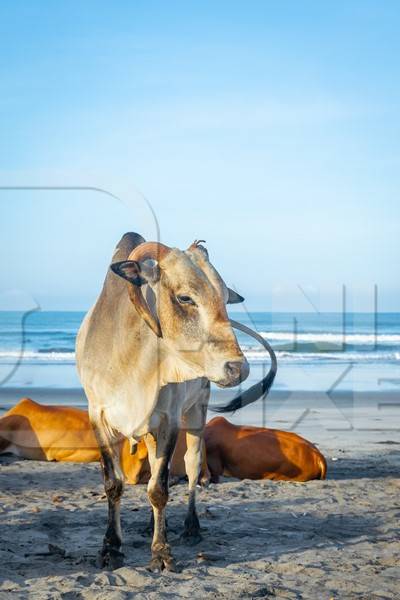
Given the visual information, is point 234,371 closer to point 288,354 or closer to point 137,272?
point 137,272

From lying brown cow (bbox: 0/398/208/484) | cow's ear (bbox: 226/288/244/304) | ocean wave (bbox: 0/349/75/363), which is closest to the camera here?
cow's ear (bbox: 226/288/244/304)

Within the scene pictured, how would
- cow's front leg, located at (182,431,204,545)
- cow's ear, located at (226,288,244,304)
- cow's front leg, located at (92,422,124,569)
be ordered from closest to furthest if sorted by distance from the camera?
cow's front leg, located at (92,422,124,569) < cow's front leg, located at (182,431,204,545) < cow's ear, located at (226,288,244,304)

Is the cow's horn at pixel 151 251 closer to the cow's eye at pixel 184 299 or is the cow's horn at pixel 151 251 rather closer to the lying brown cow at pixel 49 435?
the cow's eye at pixel 184 299

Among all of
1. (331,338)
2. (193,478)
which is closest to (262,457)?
(193,478)

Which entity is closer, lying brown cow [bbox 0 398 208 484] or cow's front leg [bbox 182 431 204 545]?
cow's front leg [bbox 182 431 204 545]

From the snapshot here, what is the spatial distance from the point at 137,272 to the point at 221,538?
86.3 inches

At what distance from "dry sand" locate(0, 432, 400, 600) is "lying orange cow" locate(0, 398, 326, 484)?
0.20 m

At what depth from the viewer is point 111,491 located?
239 inches

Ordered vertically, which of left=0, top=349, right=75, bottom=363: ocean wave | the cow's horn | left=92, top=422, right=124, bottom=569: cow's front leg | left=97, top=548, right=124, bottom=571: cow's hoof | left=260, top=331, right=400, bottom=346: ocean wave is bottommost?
left=260, top=331, right=400, bottom=346: ocean wave

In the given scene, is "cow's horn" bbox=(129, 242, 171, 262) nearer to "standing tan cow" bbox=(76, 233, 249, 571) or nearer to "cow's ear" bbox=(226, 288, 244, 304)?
"standing tan cow" bbox=(76, 233, 249, 571)

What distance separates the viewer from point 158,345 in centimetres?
586

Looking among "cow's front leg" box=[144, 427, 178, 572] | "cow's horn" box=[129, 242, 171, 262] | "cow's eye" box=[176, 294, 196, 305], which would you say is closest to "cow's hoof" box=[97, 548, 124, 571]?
"cow's front leg" box=[144, 427, 178, 572]

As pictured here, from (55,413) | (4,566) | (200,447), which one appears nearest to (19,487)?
(55,413)

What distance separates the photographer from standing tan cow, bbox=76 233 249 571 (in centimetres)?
553
